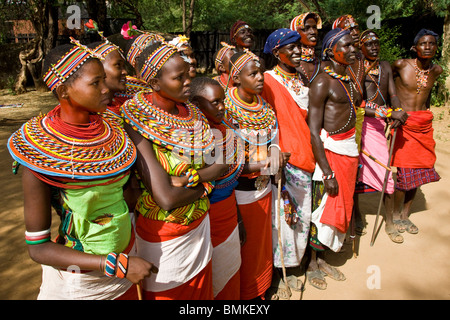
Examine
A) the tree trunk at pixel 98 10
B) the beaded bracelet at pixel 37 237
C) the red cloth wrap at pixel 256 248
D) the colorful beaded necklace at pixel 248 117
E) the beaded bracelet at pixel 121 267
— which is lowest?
the red cloth wrap at pixel 256 248

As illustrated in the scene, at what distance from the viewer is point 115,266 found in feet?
4.74

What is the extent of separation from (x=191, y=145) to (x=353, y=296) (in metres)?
2.27

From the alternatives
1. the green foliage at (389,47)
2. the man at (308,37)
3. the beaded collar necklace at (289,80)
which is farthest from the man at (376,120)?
the green foliage at (389,47)

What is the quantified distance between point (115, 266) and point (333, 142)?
90.5 inches

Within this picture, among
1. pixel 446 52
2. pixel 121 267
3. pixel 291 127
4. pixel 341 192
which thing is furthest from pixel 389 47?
pixel 121 267

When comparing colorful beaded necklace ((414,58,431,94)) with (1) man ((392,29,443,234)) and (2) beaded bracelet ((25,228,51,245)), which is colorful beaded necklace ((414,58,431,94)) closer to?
(1) man ((392,29,443,234))

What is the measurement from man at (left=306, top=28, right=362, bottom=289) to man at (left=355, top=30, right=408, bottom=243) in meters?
0.66

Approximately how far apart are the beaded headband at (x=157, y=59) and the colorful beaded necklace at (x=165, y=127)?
146 mm

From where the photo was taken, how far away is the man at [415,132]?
4121 millimetres

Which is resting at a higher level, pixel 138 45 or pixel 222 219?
pixel 138 45

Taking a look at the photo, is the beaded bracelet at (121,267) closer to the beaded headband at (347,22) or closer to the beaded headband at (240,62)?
the beaded headband at (240,62)

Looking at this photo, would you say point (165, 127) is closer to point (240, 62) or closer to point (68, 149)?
point (68, 149)

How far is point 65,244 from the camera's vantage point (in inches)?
62.1

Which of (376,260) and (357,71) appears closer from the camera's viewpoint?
(376,260)
